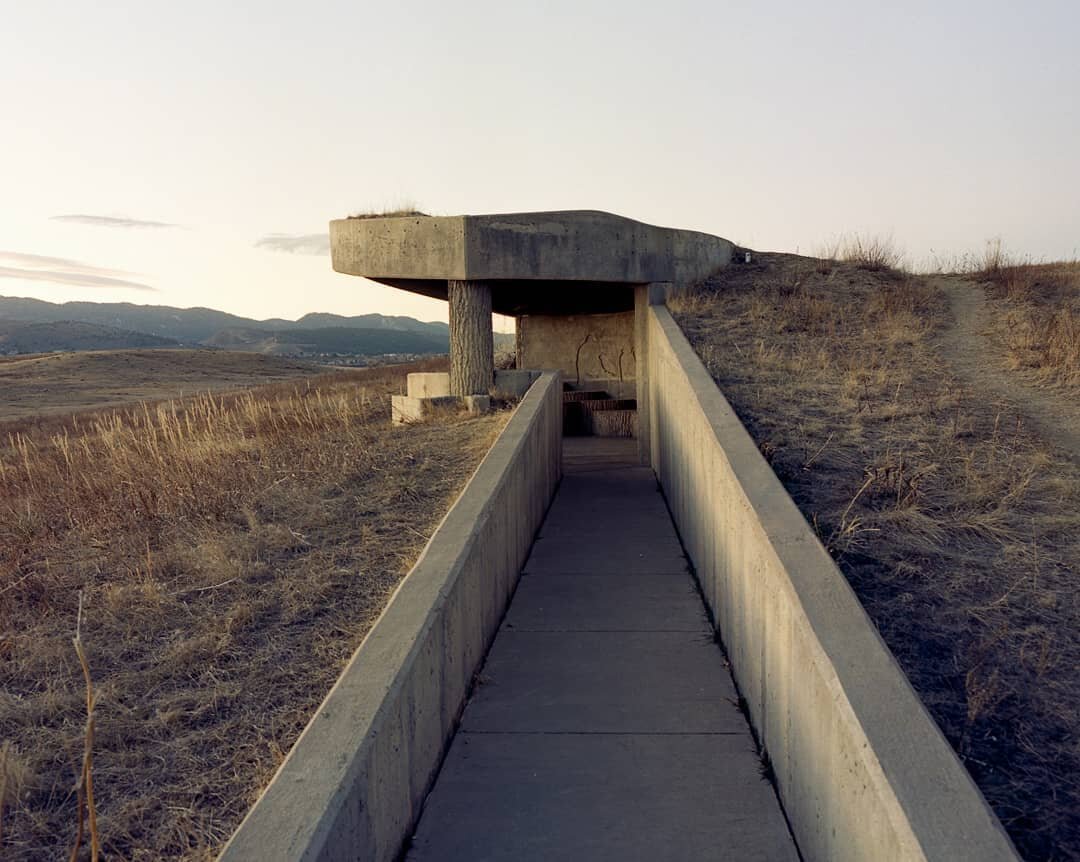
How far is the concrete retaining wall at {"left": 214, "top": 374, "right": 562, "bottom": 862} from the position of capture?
2.48 metres

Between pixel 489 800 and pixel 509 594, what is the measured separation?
7.85 ft

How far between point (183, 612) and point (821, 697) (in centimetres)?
351

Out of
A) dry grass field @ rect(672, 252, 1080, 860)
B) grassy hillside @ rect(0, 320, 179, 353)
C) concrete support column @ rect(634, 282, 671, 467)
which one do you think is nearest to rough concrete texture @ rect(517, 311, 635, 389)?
concrete support column @ rect(634, 282, 671, 467)

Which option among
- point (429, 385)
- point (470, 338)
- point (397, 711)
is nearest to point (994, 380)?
point (470, 338)

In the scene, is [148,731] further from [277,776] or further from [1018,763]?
[1018,763]

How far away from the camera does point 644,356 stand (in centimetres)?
1175

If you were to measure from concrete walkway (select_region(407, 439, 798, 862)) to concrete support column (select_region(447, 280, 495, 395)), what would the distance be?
5.20 m

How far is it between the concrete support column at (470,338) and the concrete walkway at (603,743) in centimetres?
520

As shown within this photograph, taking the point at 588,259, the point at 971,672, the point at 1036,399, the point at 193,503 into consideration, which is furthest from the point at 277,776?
the point at 588,259

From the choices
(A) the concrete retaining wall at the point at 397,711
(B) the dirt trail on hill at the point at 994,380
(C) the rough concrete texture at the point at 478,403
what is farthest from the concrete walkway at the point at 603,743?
(C) the rough concrete texture at the point at 478,403

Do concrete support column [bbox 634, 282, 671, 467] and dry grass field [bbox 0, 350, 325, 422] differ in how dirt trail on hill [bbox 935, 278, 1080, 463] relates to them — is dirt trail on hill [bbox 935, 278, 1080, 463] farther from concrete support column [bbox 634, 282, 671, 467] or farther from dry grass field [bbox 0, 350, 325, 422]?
dry grass field [bbox 0, 350, 325, 422]

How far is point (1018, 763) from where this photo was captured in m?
2.87

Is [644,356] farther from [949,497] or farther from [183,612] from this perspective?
[183,612]

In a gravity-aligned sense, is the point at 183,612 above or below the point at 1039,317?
below
